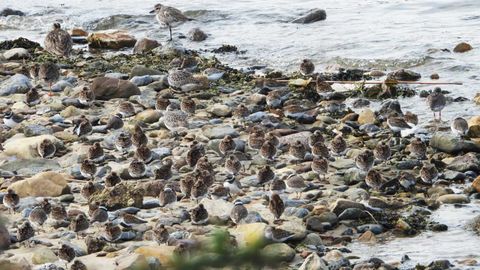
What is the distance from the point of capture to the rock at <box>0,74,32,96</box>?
14.9 metres

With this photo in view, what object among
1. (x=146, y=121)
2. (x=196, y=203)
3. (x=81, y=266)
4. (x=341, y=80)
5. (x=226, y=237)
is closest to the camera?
(x=226, y=237)

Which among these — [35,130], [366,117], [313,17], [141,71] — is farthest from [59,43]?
[366,117]

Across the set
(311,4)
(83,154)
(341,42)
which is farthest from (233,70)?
(311,4)

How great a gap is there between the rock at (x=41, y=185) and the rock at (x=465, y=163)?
4.52 metres

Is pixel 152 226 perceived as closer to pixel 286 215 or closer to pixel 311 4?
pixel 286 215

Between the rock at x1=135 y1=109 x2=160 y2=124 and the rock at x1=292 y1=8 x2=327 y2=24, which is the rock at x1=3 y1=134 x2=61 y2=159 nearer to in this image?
the rock at x1=135 y1=109 x2=160 y2=124

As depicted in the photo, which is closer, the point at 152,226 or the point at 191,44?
the point at 152,226

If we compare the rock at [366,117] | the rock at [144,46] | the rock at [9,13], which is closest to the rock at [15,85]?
the rock at [144,46]

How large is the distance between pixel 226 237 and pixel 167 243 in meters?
6.31

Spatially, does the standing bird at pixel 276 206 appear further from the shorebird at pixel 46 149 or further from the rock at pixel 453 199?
the shorebird at pixel 46 149

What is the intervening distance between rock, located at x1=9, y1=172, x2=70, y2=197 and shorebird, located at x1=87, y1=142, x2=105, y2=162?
1.15 m

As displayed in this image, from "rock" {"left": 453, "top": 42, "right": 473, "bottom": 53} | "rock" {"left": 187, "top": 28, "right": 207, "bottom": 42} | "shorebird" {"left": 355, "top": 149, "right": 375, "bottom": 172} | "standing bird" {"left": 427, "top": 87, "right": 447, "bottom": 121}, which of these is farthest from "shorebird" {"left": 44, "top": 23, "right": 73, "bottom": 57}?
"shorebird" {"left": 355, "top": 149, "right": 375, "bottom": 172}

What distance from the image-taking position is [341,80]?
52.3ft

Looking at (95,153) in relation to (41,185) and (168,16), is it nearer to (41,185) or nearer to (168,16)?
(41,185)
